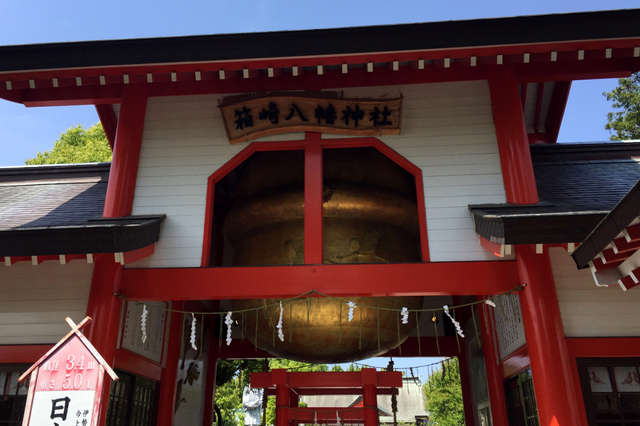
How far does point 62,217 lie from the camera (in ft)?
22.5

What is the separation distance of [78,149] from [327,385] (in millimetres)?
18841

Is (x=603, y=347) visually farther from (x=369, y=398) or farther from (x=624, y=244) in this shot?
A: (x=369, y=398)

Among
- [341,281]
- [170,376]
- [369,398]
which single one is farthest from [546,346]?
[170,376]

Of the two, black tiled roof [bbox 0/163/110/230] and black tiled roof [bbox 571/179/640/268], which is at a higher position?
black tiled roof [bbox 0/163/110/230]

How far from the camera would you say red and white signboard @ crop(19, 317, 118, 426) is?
4.20m

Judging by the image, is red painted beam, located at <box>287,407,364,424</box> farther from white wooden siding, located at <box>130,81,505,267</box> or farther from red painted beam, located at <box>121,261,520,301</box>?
white wooden siding, located at <box>130,81,505,267</box>

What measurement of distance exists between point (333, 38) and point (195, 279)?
356cm

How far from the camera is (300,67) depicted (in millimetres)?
6473

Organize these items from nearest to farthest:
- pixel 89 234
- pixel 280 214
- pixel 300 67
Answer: pixel 89 234, pixel 300 67, pixel 280 214

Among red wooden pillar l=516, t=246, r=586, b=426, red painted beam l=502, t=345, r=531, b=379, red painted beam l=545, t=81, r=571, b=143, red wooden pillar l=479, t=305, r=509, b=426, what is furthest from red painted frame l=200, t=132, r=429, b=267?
red painted beam l=545, t=81, r=571, b=143

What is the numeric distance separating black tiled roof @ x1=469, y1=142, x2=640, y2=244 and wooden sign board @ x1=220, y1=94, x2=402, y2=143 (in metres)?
1.79

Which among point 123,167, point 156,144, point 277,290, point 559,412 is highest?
point 156,144

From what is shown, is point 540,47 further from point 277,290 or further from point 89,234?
point 89,234

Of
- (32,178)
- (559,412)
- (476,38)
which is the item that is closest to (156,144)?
(32,178)
